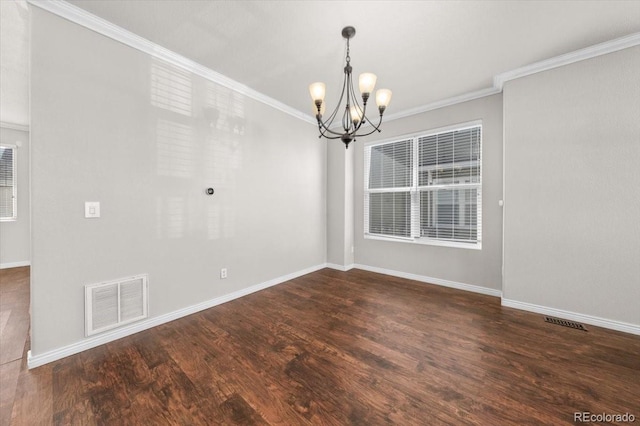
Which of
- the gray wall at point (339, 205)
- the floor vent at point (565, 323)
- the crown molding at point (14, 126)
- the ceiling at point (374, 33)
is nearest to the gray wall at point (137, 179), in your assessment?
the ceiling at point (374, 33)

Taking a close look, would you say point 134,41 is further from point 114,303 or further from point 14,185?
point 14,185

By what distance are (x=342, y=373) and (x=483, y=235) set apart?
9.35 feet

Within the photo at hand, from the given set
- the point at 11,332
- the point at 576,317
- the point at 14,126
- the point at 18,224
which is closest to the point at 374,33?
the point at 576,317

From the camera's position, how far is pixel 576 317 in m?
2.60

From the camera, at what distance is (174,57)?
101 inches

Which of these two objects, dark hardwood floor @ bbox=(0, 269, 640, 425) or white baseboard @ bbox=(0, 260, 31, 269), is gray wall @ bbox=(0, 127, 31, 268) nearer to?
white baseboard @ bbox=(0, 260, 31, 269)

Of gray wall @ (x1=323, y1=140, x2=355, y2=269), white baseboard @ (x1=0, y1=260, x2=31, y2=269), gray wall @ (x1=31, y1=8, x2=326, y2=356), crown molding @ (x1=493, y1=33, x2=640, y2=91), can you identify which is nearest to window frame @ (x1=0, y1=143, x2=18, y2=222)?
white baseboard @ (x1=0, y1=260, x2=31, y2=269)

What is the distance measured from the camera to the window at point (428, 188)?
3.58 meters

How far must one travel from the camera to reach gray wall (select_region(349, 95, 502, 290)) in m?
3.31

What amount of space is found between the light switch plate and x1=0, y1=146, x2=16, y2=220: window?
4.76 metres

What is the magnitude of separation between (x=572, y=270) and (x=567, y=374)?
1389 millimetres

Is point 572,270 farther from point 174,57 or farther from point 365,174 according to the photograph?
point 174,57

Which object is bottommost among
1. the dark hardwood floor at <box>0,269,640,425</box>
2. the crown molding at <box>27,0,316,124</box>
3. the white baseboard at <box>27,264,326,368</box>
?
the dark hardwood floor at <box>0,269,640,425</box>

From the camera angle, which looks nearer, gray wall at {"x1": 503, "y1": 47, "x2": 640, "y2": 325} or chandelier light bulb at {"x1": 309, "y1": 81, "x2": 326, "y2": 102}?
chandelier light bulb at {"x1": 309, "y1": 81, "x2": 326, "y2": 102}
